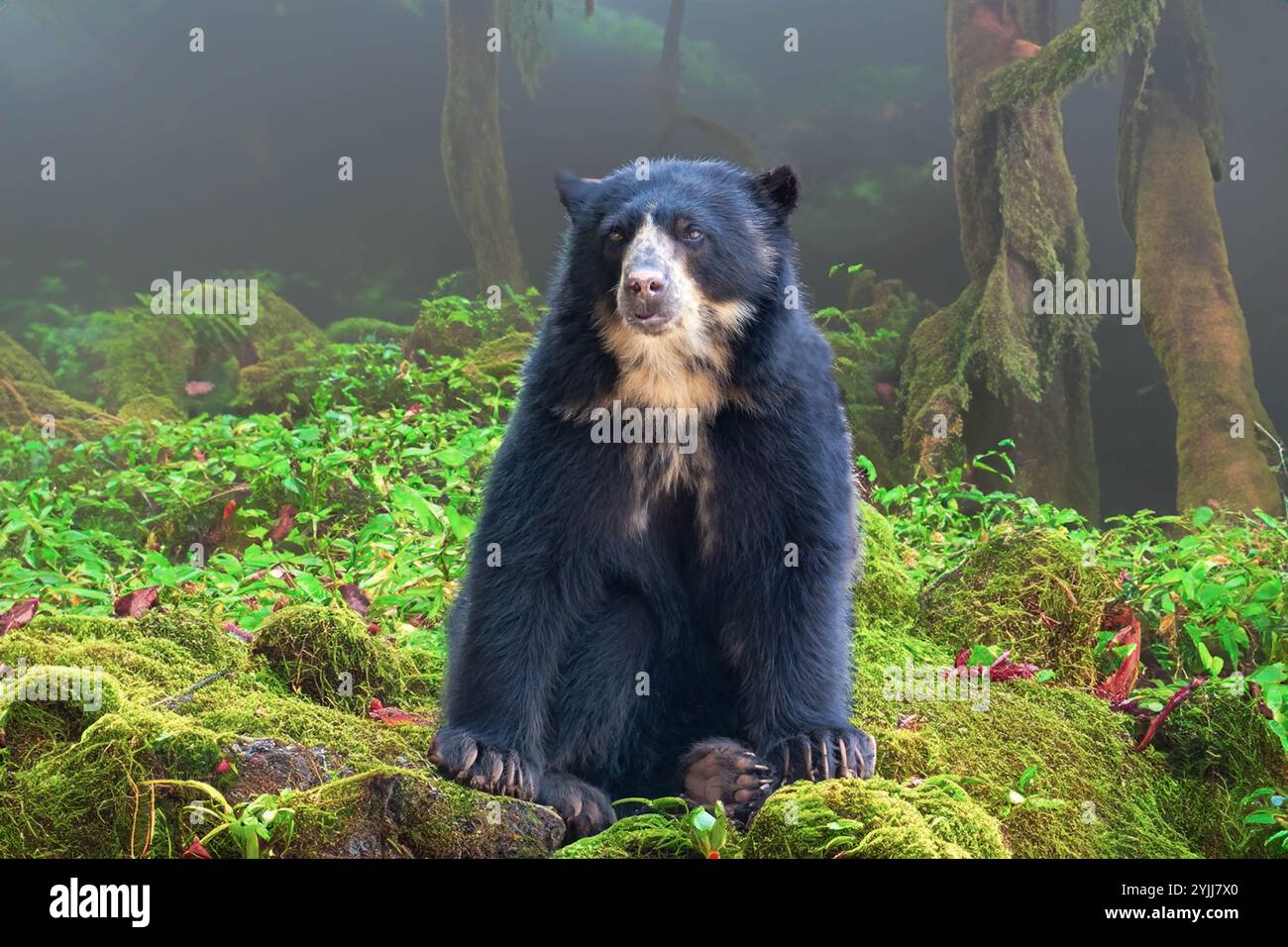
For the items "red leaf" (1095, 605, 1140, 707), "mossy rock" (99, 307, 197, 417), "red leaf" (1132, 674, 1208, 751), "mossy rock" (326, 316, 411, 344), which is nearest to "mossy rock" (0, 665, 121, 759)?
"red leaf" (1132, 674, 1208, 751)

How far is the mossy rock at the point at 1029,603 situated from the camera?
17.3ft

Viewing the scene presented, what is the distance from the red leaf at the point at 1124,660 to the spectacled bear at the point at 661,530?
149cm

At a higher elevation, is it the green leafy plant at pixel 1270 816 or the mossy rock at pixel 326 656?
the mossy rock at pixel 326 656

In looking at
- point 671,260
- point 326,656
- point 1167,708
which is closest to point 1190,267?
point 1167,708

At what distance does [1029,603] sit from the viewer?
536 centimetres

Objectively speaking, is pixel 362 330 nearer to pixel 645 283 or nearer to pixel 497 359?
pixel 497 359

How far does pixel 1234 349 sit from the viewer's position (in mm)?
9516

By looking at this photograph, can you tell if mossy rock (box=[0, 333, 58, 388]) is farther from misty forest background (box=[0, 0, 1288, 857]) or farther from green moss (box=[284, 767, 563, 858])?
green moss (box=[284, 767, 563, 858])

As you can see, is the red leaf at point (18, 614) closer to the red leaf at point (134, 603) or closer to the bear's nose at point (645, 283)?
the red leaf at point (134, 603)

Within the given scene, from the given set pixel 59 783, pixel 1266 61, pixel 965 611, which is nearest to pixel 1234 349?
pixel 1266 61

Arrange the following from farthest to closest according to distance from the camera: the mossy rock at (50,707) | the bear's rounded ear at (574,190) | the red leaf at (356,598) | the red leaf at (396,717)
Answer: the red leaf at (356,598) < the red leaf at (396,717) < the bear's rounded ear at (574,190) < the mossy rock at (50,707)

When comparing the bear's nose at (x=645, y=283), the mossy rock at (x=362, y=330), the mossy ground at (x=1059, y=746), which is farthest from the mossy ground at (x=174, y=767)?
the mossy rock at (x=362, y=330)

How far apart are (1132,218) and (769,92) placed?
4205 mm

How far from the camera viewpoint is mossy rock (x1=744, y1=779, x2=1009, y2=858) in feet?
10.2
